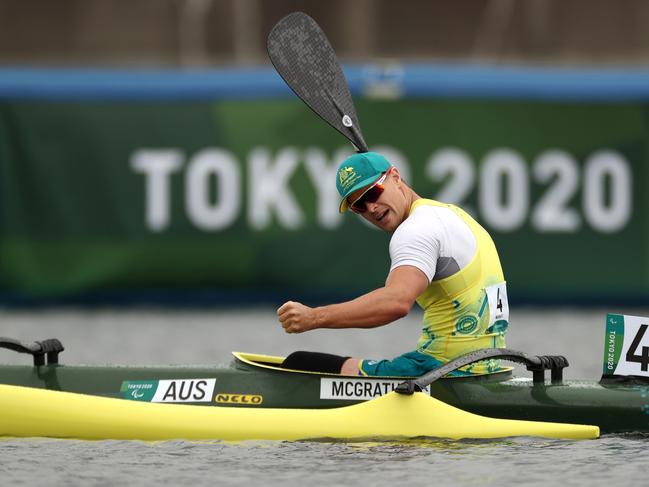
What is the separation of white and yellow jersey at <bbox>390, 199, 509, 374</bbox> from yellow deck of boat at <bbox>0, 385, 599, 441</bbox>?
33 cm

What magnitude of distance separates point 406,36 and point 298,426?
1155 cm

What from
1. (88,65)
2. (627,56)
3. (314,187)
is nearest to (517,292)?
(314,187)

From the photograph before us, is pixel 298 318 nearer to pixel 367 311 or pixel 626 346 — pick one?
pixel 367 311

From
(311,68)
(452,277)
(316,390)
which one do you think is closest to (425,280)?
(452,277)

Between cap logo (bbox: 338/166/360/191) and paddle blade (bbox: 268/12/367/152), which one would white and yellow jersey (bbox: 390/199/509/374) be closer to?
cap logo (bbox: 338/166/360/191)

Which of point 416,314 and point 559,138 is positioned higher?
point 559,138

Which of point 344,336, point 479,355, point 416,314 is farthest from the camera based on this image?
point 416,314

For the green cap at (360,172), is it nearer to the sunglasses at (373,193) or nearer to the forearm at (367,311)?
the sunglasses at (373,193)

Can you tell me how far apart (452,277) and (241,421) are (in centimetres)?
130

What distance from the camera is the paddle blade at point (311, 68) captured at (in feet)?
31.2

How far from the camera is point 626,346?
8.30 m

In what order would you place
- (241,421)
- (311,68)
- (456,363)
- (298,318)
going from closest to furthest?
(298,318)
(456,363)
(241,421)
(311,68)

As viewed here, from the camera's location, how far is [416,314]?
51.9 feet

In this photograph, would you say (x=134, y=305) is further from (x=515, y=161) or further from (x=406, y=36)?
(x=406, y=36)
